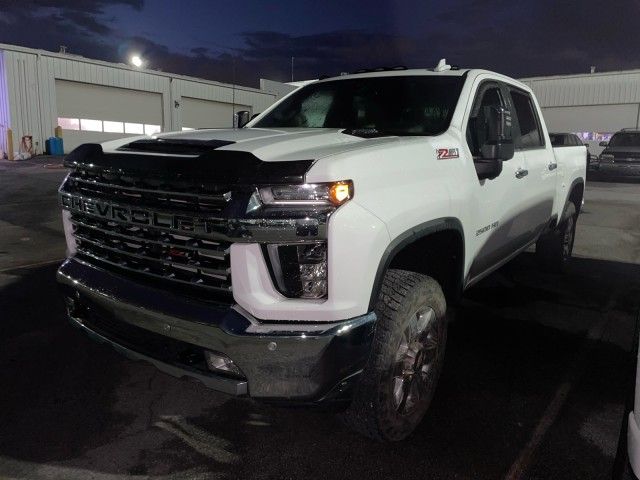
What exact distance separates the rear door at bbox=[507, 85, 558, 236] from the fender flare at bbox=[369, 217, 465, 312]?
131cm

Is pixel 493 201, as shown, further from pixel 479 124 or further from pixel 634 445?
pixel 634 445

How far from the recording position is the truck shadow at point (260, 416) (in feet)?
7.98

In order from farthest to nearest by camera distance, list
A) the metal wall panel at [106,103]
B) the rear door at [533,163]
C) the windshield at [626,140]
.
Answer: the metal wall panel at [106,103]
the windshield at [626,140]
the rear door at [533,163]

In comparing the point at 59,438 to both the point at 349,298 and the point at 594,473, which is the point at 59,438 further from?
the point at 594,473

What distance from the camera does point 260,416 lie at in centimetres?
286

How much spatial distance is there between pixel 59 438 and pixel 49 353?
110cm

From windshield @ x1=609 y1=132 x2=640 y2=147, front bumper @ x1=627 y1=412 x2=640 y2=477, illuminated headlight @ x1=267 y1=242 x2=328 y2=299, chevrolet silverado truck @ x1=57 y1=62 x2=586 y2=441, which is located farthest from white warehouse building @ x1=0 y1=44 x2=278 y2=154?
front bumper @ x1=627 y1=412 x2=640 y2=477

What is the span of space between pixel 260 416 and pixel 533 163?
276 centimetres

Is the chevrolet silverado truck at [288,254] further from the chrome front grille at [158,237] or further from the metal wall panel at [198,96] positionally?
the metal wall panel at [198,96]

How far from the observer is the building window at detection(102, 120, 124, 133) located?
84.8 ft

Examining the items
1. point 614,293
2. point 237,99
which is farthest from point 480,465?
point 237,99

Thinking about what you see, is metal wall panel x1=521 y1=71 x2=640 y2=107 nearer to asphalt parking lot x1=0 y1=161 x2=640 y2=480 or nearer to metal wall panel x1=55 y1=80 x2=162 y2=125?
metal wall panel x1=55 y1=80 x2=162 y2=125

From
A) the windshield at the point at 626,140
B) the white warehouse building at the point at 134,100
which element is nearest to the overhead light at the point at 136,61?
the white warehouse building at the point at 134,100

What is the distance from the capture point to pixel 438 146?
2.76 meters
